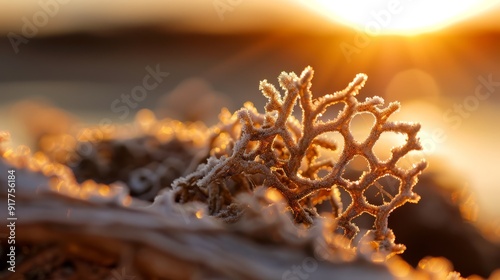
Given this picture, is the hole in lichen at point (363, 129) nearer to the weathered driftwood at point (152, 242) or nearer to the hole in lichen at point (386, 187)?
the hole in lichen at point (386, 187)

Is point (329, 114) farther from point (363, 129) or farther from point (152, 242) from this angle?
point (152, 242)

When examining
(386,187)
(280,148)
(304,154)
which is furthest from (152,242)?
(386,187)

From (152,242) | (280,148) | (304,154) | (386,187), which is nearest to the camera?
(152,242)

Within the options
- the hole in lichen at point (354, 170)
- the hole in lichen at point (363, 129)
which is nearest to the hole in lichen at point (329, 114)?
the hole in lichen at point (363, 129)

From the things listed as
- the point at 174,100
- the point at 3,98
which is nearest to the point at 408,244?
the point at 174,100

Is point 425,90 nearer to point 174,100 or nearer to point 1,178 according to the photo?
point 174,100

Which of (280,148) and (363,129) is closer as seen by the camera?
(280,148)

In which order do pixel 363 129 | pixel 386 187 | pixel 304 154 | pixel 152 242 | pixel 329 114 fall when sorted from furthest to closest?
pixel 329 114 < pixel 363 129 < pixel 386 187 < pixel 304 154 < pixel 152 242

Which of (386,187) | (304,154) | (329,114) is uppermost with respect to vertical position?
(329,114)

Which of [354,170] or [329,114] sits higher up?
[329,114]
